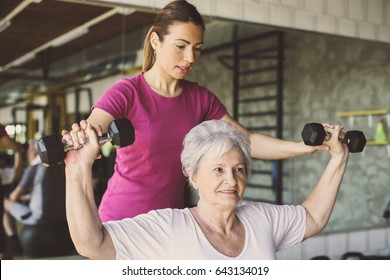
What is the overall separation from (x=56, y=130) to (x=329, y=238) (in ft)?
7.25

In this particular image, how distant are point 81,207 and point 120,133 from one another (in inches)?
8.4

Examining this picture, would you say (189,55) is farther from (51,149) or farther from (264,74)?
(264,74)

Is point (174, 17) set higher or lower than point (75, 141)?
higher

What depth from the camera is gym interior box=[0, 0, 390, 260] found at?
3357 millimetres

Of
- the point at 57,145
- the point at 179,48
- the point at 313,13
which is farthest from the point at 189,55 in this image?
the point at 313,13

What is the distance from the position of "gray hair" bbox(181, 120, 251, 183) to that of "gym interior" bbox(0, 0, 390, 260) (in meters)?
1.60

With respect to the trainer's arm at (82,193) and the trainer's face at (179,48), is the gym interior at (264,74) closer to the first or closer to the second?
the trainer's face at (179,48)

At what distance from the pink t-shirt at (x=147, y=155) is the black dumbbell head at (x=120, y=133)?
15.6 inches

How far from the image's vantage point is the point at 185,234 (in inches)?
64.9

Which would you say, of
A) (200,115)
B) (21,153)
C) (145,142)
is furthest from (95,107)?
(21,153)

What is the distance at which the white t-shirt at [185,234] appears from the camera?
62.2 inches

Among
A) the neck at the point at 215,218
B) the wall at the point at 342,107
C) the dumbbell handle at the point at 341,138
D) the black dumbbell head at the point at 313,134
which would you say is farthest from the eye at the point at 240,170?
the wall at the point at 342,107

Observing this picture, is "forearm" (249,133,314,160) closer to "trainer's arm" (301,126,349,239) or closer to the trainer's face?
"trainer's arm" (301,126,349,239)

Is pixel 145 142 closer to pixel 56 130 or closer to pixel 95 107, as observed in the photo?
pixel 95 107
